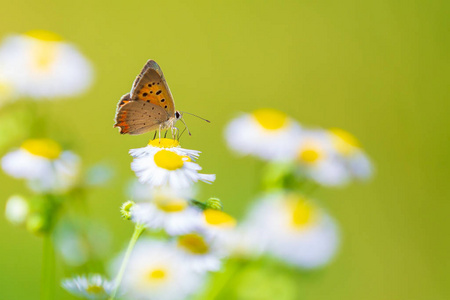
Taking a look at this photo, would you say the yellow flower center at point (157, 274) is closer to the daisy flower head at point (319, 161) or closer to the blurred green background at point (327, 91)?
the daisy flower head at point (319, 161)

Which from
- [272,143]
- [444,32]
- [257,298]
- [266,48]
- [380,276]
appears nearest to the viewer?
[257,298]

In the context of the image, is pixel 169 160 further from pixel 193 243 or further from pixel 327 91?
pixel 327 91

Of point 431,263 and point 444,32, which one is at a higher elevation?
point 444,32

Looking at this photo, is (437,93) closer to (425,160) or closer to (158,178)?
(425,160)

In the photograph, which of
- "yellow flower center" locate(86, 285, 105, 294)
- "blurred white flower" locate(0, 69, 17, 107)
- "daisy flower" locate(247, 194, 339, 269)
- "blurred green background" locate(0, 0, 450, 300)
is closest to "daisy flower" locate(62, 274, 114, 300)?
"yellow flower center" locate(86, 285, 105, 294)

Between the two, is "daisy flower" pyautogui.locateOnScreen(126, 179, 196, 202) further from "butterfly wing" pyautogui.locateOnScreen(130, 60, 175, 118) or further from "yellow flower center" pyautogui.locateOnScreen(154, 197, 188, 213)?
"butterfly wing" pyautogui.locateOnScreen(130, 60, 175, 118)

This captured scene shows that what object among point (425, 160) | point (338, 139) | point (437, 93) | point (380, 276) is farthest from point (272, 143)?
point (437, 93)
